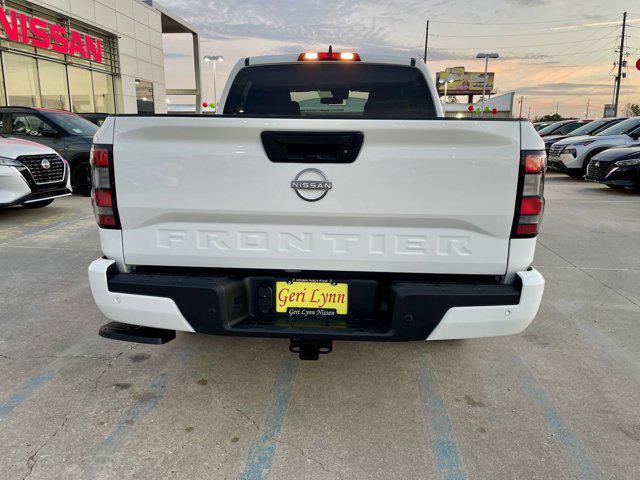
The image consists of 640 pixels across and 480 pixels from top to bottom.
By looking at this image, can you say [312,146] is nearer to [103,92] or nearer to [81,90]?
[81,90]

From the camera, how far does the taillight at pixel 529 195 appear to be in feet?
7.33

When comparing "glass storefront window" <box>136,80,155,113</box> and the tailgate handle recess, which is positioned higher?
"glass storefront window" <box>136,80,155,113</box>

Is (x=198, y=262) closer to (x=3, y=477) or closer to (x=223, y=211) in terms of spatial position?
(x=223, y=211)

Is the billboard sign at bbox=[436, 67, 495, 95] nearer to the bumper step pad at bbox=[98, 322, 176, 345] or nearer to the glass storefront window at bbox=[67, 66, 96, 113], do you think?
the glass storefront window at bbox=[67, 66, 96, 113]

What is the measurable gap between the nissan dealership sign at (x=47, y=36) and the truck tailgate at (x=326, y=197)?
62.7ft

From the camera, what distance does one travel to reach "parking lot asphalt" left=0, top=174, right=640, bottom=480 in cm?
225

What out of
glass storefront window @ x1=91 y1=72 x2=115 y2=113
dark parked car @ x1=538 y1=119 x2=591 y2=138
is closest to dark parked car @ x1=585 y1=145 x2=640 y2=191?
dark parked car @ x1=538 y1=119 x2=591 y2=138

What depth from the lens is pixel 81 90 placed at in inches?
876

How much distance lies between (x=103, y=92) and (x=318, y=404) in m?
25.8

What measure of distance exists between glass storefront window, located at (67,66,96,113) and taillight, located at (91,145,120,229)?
22027mm

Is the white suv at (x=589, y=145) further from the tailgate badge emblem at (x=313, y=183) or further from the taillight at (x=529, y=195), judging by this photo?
the tailgate badge emblem at (x=313, y=183)

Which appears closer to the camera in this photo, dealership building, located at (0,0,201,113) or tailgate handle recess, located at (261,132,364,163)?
tailgate handle recess, located at (261,132,364,163)

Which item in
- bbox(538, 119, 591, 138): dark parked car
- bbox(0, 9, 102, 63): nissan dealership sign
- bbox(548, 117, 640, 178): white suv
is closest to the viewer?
bbox(548, 117, 640, 178): white suv

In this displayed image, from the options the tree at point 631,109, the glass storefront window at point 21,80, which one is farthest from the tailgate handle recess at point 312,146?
the tree at point 631,109
